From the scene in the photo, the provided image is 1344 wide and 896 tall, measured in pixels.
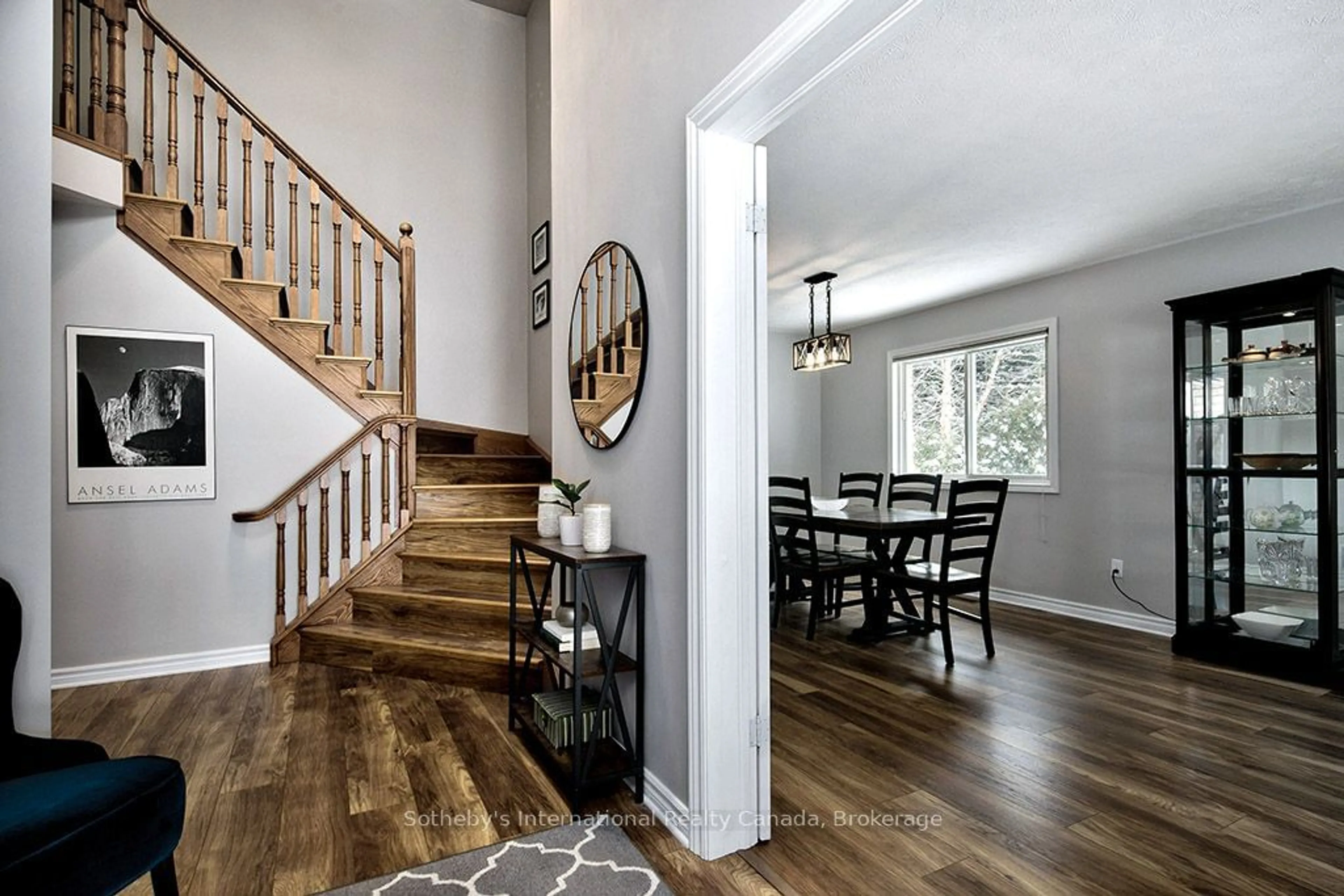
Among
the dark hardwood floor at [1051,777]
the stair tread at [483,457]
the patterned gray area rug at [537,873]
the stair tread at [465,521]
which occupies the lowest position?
the dark hardwood floor at [1051,777]

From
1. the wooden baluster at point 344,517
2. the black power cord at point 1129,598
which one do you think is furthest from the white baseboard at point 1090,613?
the wooden baluster at point 344,517

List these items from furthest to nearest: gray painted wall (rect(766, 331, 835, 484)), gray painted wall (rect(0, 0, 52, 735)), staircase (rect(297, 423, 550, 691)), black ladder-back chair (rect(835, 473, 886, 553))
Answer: gray painted wall (rect(766, 331, 835, 484))
black ladder-back chair (rect(835, 473, 886, 553))
staircase (rect(297, 423, 550, 691))
gray painted wall (rect(0, 0, 52, 735))

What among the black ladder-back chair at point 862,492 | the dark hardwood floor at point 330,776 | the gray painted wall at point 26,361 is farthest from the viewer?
the black ladder-back chair at point 862,492

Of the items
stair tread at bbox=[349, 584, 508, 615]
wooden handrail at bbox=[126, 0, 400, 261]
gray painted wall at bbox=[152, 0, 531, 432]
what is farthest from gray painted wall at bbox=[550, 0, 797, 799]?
gray painted wall at bbox=[152, 0, 531, 432]

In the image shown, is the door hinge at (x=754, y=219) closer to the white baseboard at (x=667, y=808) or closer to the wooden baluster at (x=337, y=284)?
the white baseboard at (x=667, y=808)

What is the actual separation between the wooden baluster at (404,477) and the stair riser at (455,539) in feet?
0.33

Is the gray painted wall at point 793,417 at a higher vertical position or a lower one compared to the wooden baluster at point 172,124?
lower

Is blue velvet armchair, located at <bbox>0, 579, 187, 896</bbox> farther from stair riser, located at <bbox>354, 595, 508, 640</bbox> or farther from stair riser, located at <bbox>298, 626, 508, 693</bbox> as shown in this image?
stair riser, located at <bbox>354, 595, 508, 640</bbox>

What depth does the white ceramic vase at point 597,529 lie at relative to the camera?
2346 mm

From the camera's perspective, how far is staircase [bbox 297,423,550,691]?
3312mm

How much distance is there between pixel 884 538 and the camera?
3984mm

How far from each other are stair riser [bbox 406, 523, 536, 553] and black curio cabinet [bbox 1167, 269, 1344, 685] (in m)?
3.69

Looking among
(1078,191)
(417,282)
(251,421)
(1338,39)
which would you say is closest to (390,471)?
(251,421)

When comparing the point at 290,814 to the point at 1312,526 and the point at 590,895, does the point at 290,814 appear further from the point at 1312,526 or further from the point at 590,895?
the point at 1312,526
